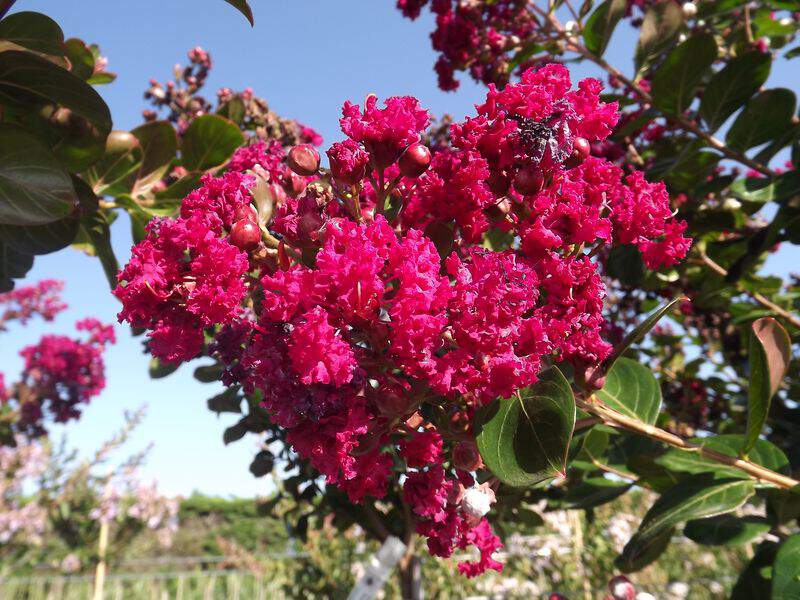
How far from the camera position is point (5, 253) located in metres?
1.49

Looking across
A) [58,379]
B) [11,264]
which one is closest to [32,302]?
[58,379]

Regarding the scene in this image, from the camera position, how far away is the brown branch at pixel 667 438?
95 cm

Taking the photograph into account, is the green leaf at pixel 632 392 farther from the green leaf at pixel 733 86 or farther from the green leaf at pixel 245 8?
the green leaf at pixel 733 86

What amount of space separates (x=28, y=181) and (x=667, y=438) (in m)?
1.22

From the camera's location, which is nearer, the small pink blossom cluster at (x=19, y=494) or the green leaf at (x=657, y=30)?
the green leaf at (x=657, y=30)

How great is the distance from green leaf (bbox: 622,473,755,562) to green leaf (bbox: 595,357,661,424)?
0.57 feet

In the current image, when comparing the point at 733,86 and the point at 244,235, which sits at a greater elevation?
the point at 733,86

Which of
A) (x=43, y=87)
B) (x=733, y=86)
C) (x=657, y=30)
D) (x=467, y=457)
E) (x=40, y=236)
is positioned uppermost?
(x=657, y=30)

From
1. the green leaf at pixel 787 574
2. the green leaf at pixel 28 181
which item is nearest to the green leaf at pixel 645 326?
the green leaf at pixel 787 574

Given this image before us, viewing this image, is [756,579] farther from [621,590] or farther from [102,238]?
[102,238]

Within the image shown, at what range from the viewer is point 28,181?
1.00 meters

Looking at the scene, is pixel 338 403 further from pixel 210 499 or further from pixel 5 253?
pixel 210 499

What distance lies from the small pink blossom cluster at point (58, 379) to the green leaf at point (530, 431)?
4.46 m

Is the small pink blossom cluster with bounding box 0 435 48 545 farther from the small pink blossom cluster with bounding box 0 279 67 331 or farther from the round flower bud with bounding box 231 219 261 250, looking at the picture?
the round flower bud with bounding box 231 219 261 250
